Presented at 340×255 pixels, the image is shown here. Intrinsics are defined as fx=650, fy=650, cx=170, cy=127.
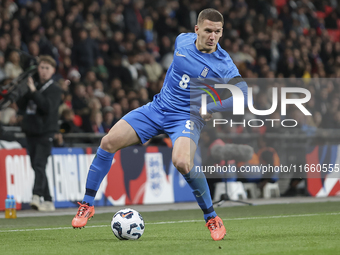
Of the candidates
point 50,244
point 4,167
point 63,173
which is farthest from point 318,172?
point 50,244

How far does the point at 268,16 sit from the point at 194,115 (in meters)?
15.7

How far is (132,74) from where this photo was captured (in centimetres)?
1531

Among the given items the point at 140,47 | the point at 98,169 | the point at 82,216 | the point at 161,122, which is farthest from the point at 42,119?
the point at 140,47

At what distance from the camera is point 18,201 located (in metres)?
11.1

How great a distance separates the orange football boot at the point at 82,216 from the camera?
6.54 metres

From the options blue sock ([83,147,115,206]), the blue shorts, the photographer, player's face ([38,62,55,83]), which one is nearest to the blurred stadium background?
the photographer

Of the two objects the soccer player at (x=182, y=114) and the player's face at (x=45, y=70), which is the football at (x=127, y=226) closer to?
the soccer player at (x=182, y=114)

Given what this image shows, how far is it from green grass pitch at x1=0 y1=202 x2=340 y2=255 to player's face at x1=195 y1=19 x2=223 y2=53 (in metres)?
2.00

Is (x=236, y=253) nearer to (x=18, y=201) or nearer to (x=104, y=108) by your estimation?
(x=18, y=201)

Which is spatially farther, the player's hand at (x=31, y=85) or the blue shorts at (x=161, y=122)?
the player's hand at (x=31, y=85)

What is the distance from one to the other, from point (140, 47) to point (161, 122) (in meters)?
9.33

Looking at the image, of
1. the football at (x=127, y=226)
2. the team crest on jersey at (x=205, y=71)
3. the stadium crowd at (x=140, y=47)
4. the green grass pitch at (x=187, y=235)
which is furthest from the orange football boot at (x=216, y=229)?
the stadium crowd at (x=140, y=47)

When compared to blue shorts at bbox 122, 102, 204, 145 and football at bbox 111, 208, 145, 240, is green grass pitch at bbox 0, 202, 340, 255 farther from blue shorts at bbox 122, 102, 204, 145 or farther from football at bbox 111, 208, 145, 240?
blue shorts at bbox 122, 102, 204, 145

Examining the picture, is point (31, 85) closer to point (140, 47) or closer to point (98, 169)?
A: point (98, 169)
